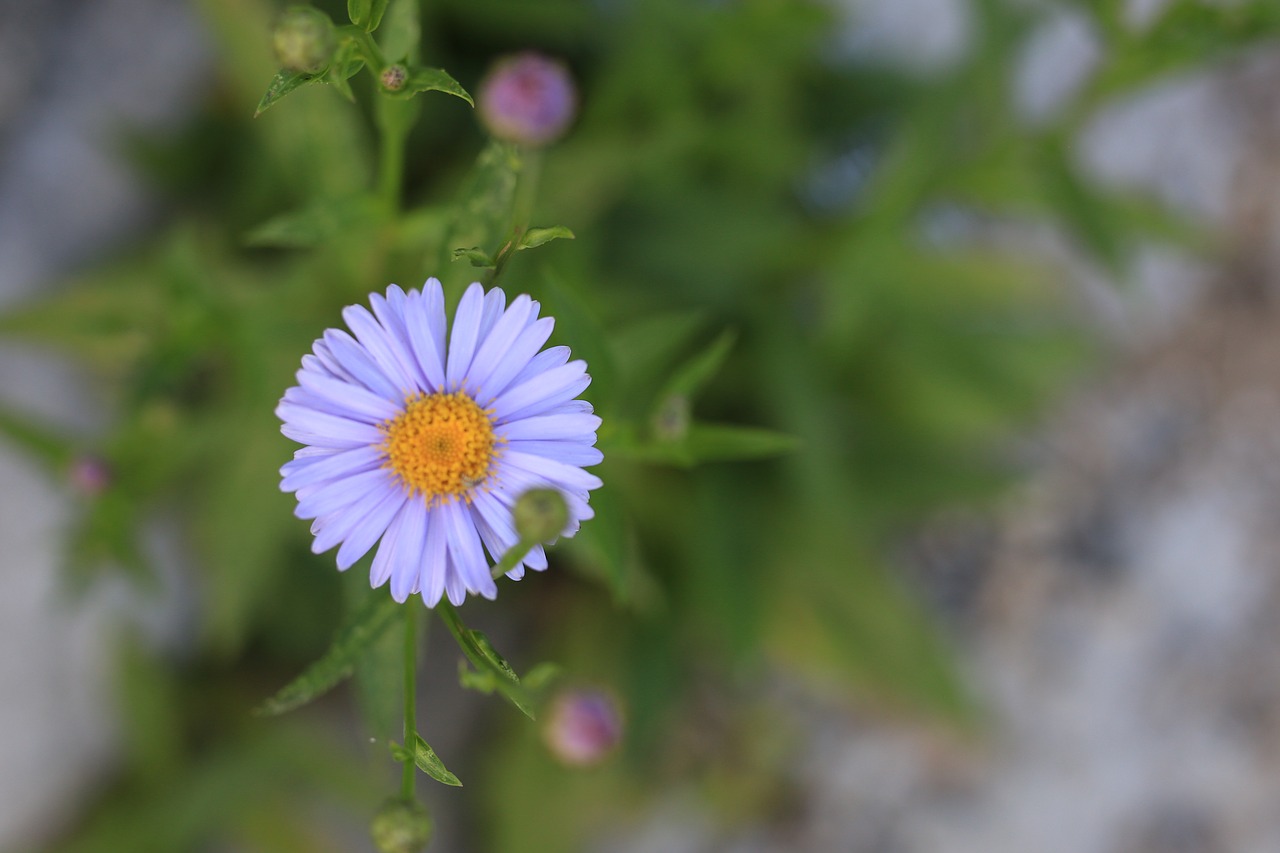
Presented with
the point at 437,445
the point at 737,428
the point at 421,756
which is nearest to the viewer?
the point at 421,756

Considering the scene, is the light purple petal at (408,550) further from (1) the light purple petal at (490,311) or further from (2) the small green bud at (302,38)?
(2) the small green bud at (302,38)

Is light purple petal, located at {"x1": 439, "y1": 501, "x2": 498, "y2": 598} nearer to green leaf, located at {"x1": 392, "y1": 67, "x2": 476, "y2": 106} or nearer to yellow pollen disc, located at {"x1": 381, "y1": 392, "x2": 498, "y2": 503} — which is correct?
yellow pollen disc, located at {"x1": 381, "y1": 392, "x2": 498, "y2": 503}

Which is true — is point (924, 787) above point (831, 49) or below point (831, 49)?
below

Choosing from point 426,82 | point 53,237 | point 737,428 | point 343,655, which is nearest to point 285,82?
point 426,82

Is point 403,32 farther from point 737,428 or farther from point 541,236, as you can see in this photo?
point 737,428

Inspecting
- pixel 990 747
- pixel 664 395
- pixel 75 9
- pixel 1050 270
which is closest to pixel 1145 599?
pixel 990 747

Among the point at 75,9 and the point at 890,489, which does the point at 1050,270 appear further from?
the point at 75,9
